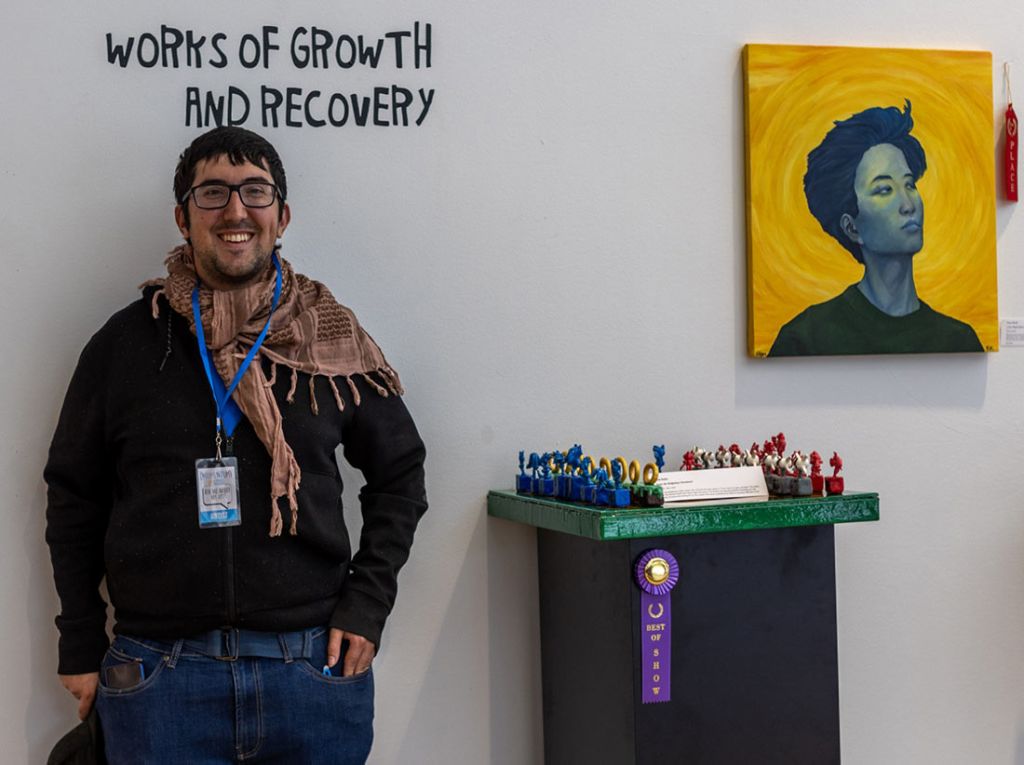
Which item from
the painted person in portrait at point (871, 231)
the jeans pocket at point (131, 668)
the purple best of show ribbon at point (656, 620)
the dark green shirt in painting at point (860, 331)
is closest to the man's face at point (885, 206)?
the painted person in portrait at point (871, 231)

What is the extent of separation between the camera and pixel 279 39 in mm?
2576

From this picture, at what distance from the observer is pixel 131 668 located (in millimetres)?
2160

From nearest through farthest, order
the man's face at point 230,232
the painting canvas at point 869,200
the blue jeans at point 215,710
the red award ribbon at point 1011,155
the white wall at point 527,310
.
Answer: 1. the blue jeans at point 215,710
2. the man's face at point 230,232
3. the white wall at point 527,310
4. the painting canvas at point 869,200
5. the red award ribbon at point 1011,155

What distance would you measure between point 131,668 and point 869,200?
1861 millimetres

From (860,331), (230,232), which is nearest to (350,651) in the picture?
(230,232)

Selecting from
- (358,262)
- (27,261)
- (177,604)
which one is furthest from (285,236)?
(177,604)

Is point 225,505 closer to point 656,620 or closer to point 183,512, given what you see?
point 183,512

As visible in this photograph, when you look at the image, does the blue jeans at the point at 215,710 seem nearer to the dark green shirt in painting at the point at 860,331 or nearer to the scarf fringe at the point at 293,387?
the scarf fringe at the point at 293,387

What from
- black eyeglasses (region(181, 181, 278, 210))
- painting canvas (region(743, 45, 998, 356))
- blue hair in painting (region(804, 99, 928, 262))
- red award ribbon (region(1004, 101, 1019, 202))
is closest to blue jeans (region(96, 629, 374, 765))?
black eyeglasses (region(181, 181, 278, 210))

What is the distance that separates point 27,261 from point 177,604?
833mm

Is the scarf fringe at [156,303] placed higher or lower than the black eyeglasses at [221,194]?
lower

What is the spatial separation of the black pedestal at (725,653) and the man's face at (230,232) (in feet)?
2.73

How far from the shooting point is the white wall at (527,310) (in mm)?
2500

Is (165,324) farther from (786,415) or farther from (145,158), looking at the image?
(786,415)
